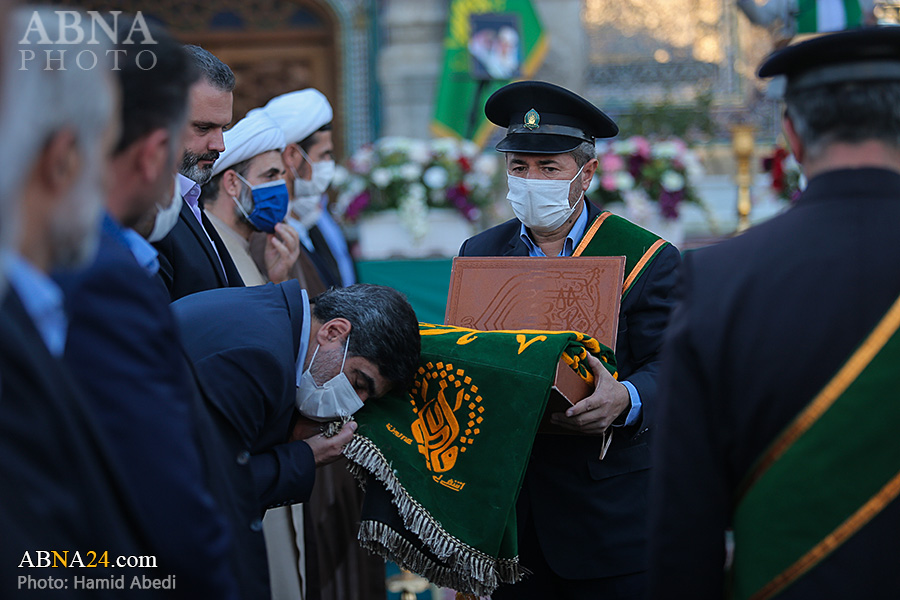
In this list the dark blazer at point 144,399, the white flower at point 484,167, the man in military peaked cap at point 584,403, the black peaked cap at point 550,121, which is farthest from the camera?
the white flower at point 484,167

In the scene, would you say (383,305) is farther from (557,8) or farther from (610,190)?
(557,8)

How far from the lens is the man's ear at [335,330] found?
8.66 ft

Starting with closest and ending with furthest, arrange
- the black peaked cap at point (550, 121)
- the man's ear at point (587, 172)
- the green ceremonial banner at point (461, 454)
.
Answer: the green ceremonial banner at point (461, 454) < the black peaked cap at point (550, 121) < the man's ear at point (587, 172)

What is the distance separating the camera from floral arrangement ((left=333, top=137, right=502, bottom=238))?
6.30m

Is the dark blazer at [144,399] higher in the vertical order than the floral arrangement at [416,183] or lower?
lower

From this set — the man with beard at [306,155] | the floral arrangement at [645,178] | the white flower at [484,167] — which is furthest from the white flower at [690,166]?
the man with beard at [306,155]

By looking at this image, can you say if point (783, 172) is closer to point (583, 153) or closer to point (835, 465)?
point (583, 153)

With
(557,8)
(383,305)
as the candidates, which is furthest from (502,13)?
(383,305)

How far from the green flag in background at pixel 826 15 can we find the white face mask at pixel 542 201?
382cm

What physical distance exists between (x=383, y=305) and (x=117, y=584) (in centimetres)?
125

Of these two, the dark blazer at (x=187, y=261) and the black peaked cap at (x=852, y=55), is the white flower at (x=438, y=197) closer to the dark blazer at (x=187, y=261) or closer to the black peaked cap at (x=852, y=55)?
the dark blazer at (x=187, y=261)

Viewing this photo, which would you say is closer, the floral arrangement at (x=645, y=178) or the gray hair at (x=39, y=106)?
the gray hair at (x=39, y=106)

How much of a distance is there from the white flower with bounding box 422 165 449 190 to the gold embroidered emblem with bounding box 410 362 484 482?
3693 mm

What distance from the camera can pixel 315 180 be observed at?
178 inches
